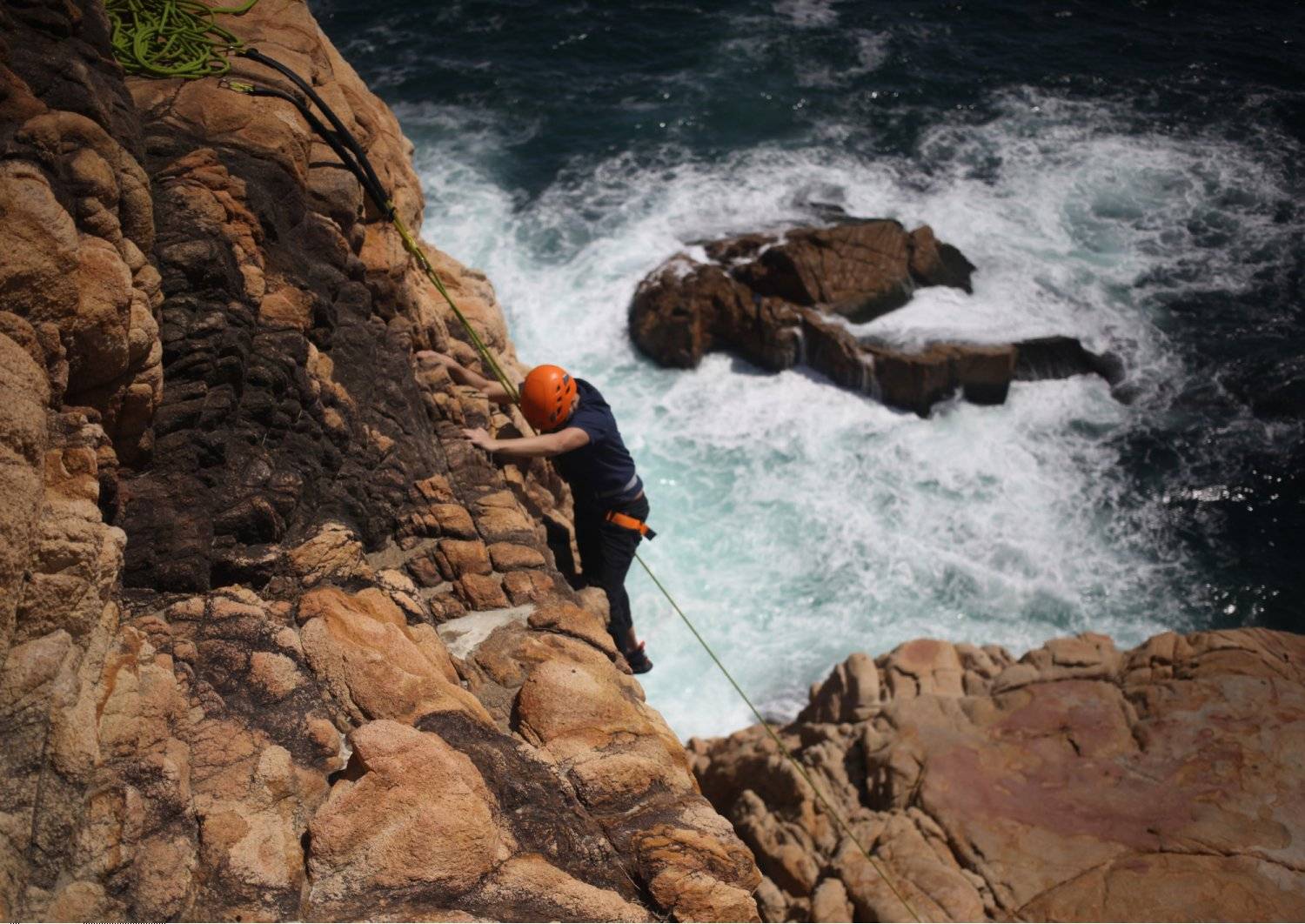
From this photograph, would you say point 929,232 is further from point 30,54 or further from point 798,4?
point 30,54

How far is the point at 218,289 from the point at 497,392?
94.0 inches

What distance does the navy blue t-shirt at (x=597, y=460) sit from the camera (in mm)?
6402

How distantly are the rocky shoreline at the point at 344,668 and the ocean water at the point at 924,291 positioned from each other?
4.09m

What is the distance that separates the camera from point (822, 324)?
593 inches

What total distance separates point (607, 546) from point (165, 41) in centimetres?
432

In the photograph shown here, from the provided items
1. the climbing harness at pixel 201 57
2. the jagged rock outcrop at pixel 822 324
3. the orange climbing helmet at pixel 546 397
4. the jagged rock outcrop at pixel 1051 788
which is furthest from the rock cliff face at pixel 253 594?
the jagged rock outcrop at pixel 822 324

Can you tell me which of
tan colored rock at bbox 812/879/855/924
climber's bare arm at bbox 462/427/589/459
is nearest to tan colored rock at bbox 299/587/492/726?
climber's bare arm at bbox 462/427/589/459

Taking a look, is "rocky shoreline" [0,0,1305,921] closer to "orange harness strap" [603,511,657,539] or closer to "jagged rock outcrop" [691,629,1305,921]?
"jagged rock outcrop" [691,629,1305,921]

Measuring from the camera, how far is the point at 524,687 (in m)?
4.70

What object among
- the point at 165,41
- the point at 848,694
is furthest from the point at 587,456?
the point at 848,694

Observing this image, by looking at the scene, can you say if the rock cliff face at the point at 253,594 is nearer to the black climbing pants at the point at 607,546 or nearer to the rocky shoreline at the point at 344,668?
the rocky shoreline at the point at 344,668

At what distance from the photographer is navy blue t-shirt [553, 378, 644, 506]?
640cm

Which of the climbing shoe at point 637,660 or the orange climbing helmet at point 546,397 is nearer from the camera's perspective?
the orange climbing helmet at point 546,397

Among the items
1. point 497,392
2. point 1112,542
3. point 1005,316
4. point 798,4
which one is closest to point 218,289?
point 497,392
